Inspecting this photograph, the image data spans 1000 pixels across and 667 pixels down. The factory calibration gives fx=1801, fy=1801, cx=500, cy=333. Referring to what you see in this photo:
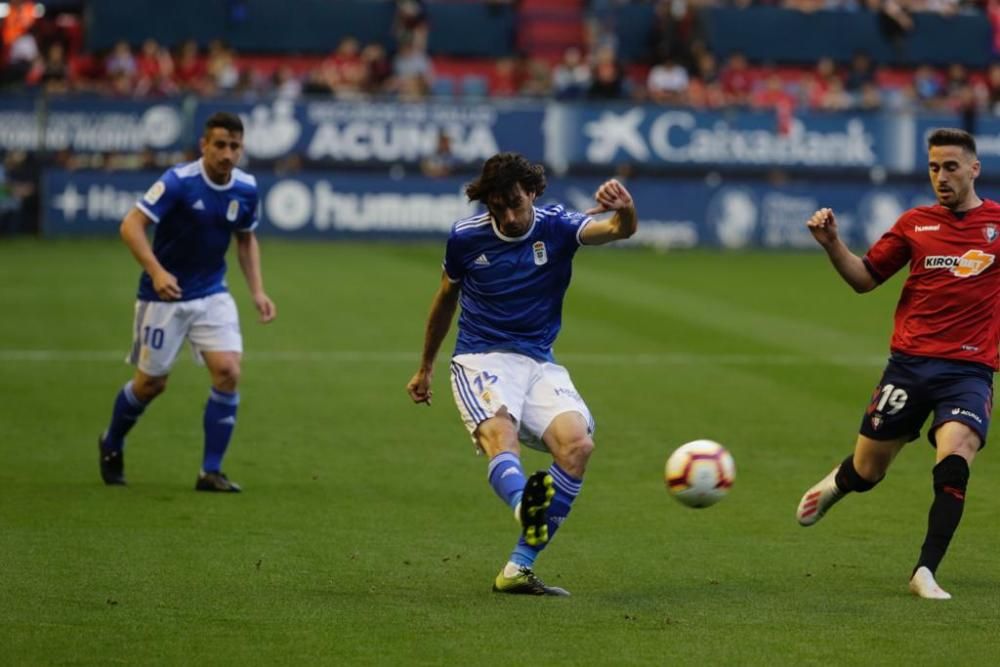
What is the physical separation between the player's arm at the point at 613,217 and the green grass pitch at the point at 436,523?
1.68 meters

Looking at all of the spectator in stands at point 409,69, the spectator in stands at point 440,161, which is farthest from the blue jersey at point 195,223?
the spectator in stands at point 409,69

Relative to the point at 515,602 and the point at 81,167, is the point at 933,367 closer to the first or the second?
the point at 515,602

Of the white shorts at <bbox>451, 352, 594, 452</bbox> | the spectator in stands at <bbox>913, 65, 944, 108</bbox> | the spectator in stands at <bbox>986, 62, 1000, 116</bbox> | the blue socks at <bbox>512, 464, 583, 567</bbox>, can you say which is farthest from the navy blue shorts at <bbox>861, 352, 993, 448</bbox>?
the spectator in stands at <bbox>913, 65, 944, 108</bbox>

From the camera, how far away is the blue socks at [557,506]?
835cm

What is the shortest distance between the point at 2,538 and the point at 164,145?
21927mm

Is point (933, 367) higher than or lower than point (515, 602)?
higher

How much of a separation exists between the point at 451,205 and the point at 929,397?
23064mm

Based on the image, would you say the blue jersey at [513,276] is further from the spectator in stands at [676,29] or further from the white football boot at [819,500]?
the spectator in stands at [676,29]

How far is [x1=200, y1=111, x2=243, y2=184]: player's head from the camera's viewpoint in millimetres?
11195

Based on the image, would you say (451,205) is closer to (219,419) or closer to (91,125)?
(91,125)

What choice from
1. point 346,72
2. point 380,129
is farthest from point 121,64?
point 380,129

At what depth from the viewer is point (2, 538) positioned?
31.4 ft

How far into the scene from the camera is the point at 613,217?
850cm

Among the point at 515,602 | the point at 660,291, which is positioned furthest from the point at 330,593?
the point at 660,291
